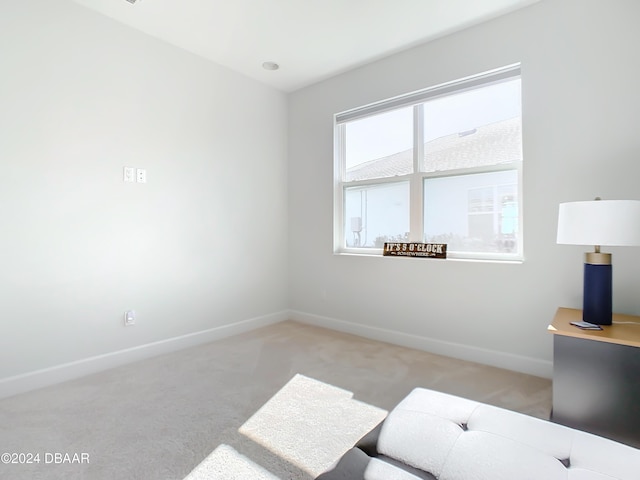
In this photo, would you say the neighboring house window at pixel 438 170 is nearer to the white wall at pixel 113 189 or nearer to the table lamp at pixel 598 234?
the table lamp at pixel 598 234

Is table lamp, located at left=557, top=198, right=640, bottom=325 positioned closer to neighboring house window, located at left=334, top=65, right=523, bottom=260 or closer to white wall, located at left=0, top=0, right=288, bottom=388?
neighboring house window, located at left=334, top=65, right=523, bottom=260

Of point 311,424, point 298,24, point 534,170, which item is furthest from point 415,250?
point 298,24

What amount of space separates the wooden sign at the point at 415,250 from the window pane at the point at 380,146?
2.26 ft

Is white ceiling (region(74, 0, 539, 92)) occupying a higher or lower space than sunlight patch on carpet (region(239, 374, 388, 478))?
higher

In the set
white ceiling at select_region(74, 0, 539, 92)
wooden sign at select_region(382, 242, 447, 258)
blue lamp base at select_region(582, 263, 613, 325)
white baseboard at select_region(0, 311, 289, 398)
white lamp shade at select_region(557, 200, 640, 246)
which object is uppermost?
white ceiling at select_region(74, 0, 539, 92)

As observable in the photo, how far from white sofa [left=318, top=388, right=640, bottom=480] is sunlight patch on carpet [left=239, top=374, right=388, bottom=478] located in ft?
1.86

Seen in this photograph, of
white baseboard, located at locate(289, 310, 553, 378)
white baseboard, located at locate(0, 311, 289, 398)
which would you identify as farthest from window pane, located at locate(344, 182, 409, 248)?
white baseboard, located at locate(0, 311, 289, 398)

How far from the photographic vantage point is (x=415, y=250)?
305 cm

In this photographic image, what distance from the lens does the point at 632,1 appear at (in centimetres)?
208

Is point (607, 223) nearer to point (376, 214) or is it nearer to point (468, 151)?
point (468, 151)

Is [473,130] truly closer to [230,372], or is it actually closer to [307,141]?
[307,141]

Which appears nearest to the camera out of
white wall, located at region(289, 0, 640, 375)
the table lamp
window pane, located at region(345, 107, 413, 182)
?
the table lamp

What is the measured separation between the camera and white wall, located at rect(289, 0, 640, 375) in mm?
2137

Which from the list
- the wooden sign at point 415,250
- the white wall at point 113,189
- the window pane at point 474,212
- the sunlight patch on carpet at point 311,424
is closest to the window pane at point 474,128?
the window pane at point 474,212
